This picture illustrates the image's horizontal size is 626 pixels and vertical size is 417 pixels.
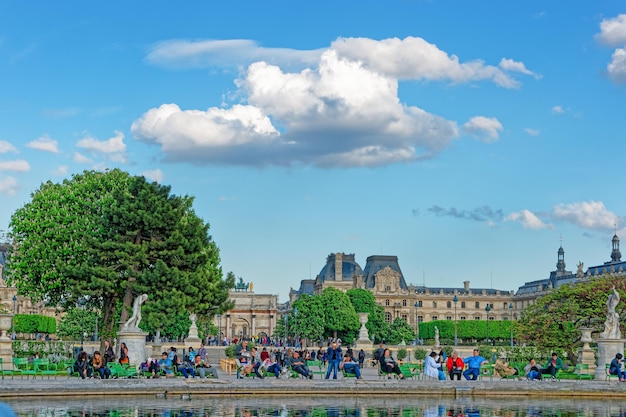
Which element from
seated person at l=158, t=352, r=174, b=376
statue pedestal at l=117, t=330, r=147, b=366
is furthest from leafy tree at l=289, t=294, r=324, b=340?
seated person at l=158, t=352, r=174, b=376

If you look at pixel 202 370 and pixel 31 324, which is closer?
pixel 202 370

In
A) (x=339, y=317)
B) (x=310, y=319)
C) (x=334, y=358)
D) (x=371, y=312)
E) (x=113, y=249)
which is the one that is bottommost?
(x=334, y=358)

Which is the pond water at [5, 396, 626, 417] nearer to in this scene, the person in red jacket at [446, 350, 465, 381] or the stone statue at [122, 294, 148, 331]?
the person in red jacket at [446, 350, 465, 381]

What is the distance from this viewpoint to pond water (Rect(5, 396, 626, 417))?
21047 mm

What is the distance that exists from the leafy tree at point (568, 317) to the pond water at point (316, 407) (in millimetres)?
21352

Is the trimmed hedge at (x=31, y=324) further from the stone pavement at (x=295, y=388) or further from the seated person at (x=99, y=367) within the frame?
the stone pavement at (x=295, y=388)

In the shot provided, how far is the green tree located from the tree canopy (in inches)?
2185

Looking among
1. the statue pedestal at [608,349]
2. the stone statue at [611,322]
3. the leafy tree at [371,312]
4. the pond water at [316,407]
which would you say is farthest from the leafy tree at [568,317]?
the leafy tree at [371,312]

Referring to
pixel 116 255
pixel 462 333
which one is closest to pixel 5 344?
pixel 116 255

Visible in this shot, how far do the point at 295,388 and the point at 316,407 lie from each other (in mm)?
4849

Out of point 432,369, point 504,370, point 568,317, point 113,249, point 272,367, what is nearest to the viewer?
point 432,369

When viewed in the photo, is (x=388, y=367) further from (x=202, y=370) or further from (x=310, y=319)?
(x=310, y=319)

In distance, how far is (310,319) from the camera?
10706 centimetres

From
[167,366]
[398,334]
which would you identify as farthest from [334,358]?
[398,334]
